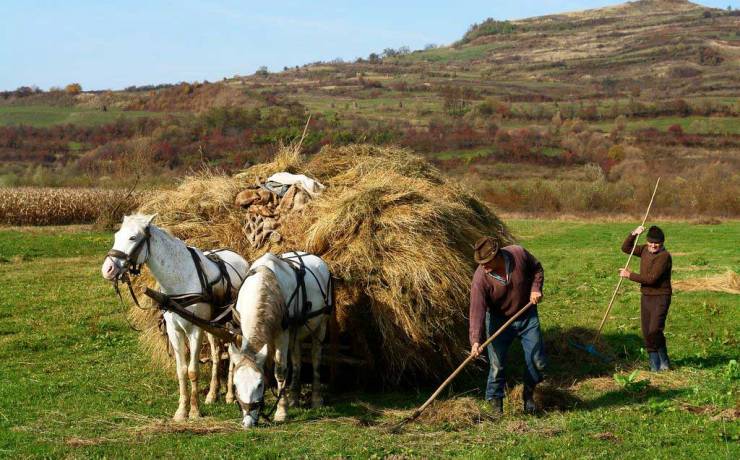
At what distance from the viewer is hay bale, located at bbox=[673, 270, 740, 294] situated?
17.8 metres

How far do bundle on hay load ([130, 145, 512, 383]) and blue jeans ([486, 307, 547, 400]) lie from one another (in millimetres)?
944

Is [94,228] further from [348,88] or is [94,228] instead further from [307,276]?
[348,88]

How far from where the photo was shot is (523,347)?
29.3 feet

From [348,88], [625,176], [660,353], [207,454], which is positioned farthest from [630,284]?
[348,88]

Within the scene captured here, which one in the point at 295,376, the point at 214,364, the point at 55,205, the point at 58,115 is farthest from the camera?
the point at 58,115

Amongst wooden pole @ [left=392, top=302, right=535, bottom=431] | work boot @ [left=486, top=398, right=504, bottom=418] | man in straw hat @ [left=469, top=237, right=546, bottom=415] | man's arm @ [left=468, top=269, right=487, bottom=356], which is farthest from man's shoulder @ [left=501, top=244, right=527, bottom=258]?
work boot @ [left=486, top=398, right=504, bottom=418]

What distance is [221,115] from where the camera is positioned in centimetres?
7644

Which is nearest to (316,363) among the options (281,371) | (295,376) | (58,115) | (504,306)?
(295,376)

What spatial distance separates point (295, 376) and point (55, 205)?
34404 millimetres

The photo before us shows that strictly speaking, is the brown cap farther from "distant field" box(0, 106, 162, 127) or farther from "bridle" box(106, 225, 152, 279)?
"distant field" box(0, 106, 162, 127)

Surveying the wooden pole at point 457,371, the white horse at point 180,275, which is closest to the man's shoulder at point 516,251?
the wooden pole at point 457,371

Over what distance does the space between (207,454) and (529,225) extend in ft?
116

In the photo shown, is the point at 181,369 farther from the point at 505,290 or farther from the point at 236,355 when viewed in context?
the point at 505,290

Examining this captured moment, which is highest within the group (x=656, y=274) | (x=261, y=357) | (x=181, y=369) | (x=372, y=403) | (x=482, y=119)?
(x=482, y=119)
